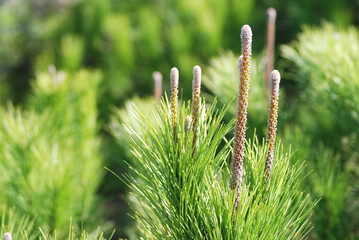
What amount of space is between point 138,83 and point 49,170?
603mm

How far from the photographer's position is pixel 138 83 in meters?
1.16

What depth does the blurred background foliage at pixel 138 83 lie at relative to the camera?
552 millimetres

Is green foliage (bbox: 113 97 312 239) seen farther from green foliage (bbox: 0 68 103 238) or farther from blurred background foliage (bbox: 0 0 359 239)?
green foliage (bbox: 0 68 103 238)

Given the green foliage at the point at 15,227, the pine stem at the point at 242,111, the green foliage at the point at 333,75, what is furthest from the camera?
the green foliage at the point at 333,75

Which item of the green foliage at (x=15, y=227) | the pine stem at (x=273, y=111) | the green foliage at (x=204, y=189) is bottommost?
the green foliage at (x=15, y=227)

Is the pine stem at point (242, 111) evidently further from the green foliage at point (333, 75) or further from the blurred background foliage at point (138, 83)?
the green foliage at point (333, 75)

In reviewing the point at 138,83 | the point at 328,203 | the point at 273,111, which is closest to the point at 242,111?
the point at 273,111

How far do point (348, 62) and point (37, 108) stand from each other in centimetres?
60

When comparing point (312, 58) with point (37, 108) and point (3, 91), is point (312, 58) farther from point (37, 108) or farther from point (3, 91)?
point (3, 91)

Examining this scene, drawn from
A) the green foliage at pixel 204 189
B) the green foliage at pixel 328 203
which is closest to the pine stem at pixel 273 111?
the green foliage at pixel 204 189

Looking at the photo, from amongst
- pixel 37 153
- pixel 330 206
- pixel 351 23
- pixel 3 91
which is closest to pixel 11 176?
pixel 37 153

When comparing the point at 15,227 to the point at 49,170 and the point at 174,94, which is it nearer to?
the point at 49,170

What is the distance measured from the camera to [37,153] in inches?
23.3

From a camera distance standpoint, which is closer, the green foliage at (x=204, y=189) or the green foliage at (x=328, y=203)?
the green foliage at (x=204, y=189)
